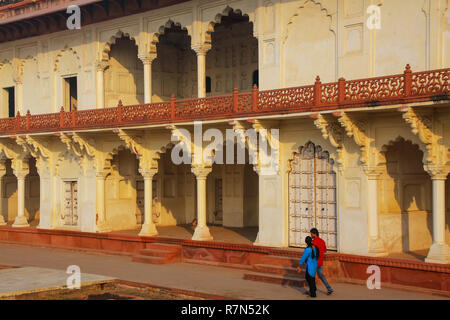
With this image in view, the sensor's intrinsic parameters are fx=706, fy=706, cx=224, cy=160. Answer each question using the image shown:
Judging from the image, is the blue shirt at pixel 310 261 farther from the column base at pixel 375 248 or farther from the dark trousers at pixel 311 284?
the column base at pixel 375 248

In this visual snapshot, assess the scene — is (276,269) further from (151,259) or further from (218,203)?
(218,203)

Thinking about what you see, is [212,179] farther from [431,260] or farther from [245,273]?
[431,260]

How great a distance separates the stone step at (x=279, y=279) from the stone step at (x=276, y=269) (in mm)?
242

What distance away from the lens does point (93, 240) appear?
943 inches

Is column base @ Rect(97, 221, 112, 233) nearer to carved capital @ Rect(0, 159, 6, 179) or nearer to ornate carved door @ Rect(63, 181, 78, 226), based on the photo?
ornate carved door @ Rect(63, 181, 78, 226)

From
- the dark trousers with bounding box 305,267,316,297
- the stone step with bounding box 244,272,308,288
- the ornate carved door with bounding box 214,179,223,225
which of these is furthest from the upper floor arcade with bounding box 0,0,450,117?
the dark trousers with bounding box 305,267,316,297

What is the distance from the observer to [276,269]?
684 inches

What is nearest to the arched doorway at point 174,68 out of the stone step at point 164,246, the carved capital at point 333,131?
the stone step at point 164,246

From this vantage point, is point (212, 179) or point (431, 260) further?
point (212, 179)

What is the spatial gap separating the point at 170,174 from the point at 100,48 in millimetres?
5356

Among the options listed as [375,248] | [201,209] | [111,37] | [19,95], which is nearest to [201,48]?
[111,37]

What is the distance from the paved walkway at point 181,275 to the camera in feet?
49.5

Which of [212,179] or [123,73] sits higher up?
[123,73]
